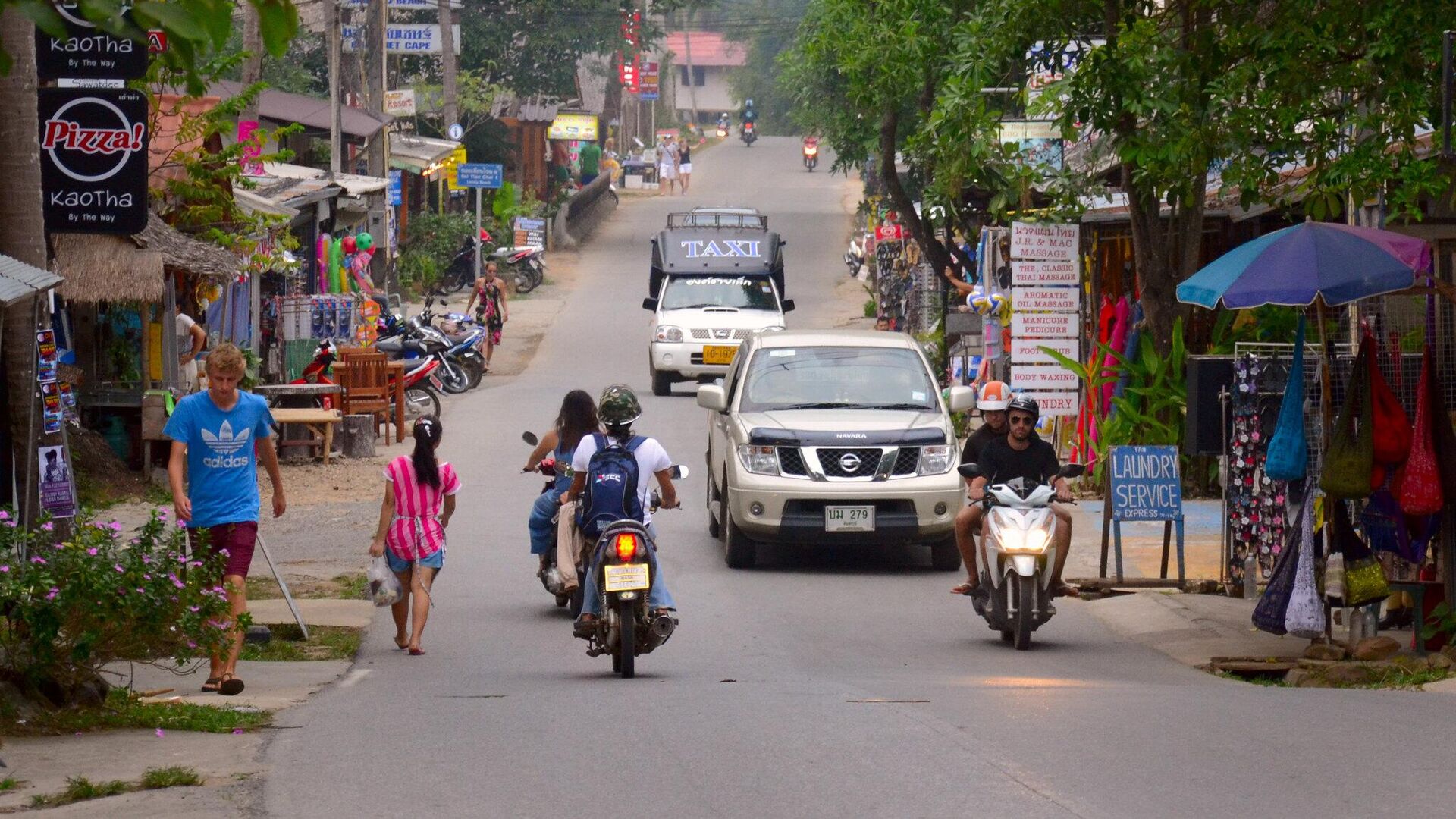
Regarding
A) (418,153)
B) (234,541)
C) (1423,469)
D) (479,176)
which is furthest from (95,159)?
(418,153)

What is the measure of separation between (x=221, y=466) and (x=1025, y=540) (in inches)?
186

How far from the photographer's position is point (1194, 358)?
12438 mm

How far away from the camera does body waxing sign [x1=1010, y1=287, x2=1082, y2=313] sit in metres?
18.1

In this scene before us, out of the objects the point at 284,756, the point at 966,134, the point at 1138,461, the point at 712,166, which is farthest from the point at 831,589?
the point at 712,166

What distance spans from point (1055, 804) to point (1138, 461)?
7265 mm

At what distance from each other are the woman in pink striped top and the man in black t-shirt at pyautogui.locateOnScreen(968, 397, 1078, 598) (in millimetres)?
3371

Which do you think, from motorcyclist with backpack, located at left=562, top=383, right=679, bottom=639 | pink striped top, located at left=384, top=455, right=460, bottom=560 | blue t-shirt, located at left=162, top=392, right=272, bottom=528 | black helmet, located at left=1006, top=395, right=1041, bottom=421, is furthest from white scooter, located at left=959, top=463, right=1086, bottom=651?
blue t-shirt, located at left=162, top=392, right=272, bottom=528

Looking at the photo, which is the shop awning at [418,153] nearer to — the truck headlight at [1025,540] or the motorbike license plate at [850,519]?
the motorbike license plate at [850,519]

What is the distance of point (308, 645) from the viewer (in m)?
11.0

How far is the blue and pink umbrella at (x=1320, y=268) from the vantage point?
32.8ft

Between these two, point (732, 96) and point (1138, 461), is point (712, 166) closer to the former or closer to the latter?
point (732, 96)

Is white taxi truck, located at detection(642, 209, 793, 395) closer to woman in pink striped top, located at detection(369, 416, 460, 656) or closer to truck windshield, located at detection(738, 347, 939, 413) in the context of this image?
truck windshield, located at detection(738, 347, 939, 413)

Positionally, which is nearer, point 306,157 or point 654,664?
point 654,664

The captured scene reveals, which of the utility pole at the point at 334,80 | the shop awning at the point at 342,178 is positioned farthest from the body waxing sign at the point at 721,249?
the utility pole at the point at 334,80
